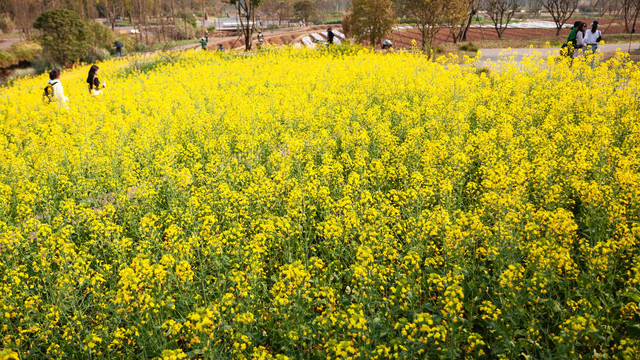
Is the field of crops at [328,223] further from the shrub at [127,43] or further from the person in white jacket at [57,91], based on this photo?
the shrub at [127,43]

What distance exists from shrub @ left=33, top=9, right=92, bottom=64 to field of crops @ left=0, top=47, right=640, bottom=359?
18.9 metres

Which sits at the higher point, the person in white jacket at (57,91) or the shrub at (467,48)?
the shrub at (467,48)

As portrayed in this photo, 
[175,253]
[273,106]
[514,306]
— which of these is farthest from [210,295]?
[273,106]

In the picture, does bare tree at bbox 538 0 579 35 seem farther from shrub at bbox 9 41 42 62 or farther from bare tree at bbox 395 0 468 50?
shrub at bbox 9 41 42 62

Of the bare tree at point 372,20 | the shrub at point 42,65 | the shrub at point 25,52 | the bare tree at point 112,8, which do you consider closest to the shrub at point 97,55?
the shrub at point 42,65

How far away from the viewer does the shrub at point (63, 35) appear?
2759 centimetres

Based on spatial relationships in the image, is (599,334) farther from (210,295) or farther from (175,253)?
(175,253)

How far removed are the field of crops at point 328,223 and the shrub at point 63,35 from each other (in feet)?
62.0

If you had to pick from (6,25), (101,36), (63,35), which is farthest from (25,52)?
(6,25)

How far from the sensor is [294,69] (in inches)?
635

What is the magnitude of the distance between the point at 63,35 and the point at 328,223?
32.1m

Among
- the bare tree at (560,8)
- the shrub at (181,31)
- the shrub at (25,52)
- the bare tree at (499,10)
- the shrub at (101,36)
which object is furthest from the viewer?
the shrub at (181,31)

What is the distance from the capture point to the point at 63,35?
28.1m

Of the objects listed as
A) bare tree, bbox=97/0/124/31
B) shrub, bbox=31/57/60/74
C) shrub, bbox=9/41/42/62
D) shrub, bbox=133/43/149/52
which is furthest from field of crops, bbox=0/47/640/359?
bare tree, bbox=97/0/124/31
